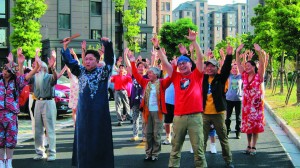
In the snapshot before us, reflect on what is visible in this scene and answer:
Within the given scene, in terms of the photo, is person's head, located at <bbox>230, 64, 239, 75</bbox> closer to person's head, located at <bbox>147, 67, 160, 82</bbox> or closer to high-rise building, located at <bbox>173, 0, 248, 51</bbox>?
A: person's head, located at <bbox>147, 67, 160, 82</bbox>

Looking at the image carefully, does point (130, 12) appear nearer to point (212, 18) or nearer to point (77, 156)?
point (77, 156)

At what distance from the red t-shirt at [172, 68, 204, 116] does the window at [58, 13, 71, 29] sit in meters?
44.4

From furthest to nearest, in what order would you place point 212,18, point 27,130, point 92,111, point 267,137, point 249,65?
point 212,18, point 27,130, point 267,137, point 249,65, point 92,111

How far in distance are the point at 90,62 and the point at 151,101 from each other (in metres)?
3.09

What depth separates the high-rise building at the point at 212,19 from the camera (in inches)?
6818

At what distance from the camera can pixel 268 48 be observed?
28.1 meters

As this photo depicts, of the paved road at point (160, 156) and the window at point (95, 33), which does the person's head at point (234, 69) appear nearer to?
→ the paved road at point (160, 156)

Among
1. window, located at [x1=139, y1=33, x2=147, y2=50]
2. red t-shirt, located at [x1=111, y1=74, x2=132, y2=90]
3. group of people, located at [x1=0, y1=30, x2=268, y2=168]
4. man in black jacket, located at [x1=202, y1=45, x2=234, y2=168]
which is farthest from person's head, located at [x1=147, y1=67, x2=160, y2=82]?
window, located at [x1=139, y1=33, x2=147, y2=50]

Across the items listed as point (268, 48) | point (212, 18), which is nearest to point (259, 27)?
point (268, 48)

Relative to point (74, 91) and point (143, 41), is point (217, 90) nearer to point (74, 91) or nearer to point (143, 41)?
point (74, 91)

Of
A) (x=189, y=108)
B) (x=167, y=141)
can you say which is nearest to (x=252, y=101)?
(x=167, y=141)

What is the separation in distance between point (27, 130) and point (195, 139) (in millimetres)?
8069

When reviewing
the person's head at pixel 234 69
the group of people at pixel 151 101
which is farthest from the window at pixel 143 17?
the group of people at pixel 151 101

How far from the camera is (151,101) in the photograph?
341 inches
